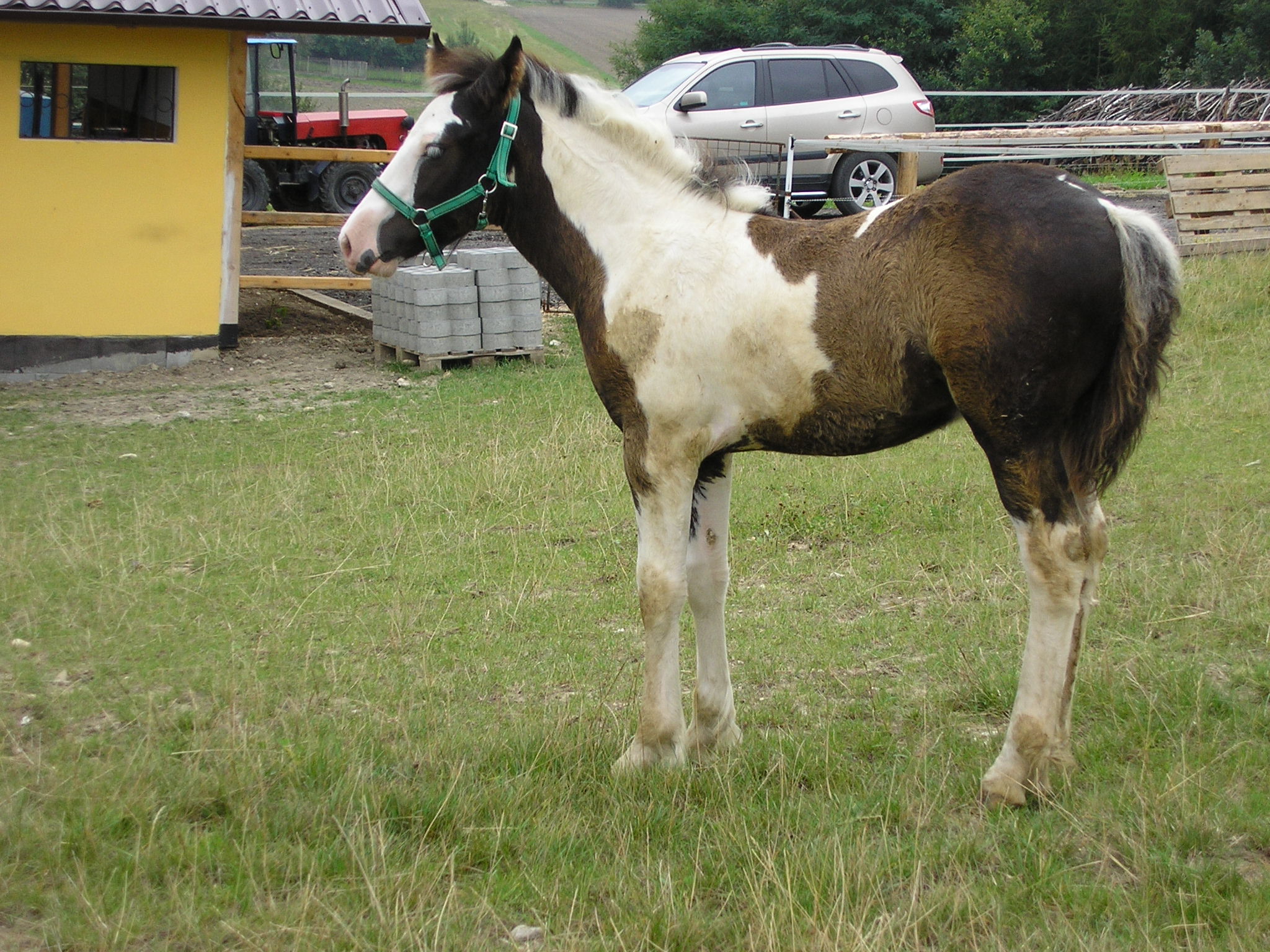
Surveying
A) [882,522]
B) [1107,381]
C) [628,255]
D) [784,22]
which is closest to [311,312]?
[882,522]

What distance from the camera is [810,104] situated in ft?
59.6

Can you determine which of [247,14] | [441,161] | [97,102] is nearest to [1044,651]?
[441,161]

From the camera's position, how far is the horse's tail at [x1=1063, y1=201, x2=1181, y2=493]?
11.4 ft

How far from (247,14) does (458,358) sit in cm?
400

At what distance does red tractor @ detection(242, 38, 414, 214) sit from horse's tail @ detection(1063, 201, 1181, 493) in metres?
17.1

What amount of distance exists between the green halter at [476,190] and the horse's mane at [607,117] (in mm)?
136

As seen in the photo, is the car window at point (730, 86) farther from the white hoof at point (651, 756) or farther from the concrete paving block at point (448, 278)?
the white hoof at point (651, 756)

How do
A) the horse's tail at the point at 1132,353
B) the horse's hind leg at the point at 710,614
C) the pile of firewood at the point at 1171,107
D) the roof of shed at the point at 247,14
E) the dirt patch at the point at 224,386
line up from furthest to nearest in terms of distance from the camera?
the pile of firewood at the point at 1171,107 → the roof of shed at the point at 247,14 → the dirt patch at the point at 224,386 → the horse's hind leg at the point at 710,614 → the horse's tail at the point at 1132,353

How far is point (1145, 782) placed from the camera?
148 inches

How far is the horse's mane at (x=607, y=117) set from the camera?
4262 millimetres

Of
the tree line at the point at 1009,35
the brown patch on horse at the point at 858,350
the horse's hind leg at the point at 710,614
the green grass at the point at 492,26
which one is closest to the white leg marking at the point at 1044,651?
the brown patch on horse at the point at 858,350

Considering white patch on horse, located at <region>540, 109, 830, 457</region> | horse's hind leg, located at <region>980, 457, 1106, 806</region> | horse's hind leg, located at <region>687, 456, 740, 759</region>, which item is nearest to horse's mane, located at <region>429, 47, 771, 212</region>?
white patch on horse, located at <region>540, 109, 830, 457</region>

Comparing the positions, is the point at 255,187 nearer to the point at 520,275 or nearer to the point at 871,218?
the point at 520,275

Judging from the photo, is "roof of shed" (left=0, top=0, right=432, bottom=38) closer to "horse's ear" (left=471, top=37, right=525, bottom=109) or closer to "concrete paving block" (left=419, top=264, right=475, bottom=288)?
"concrete paving block" (left=419, top=264, right=475, bottom=288)
